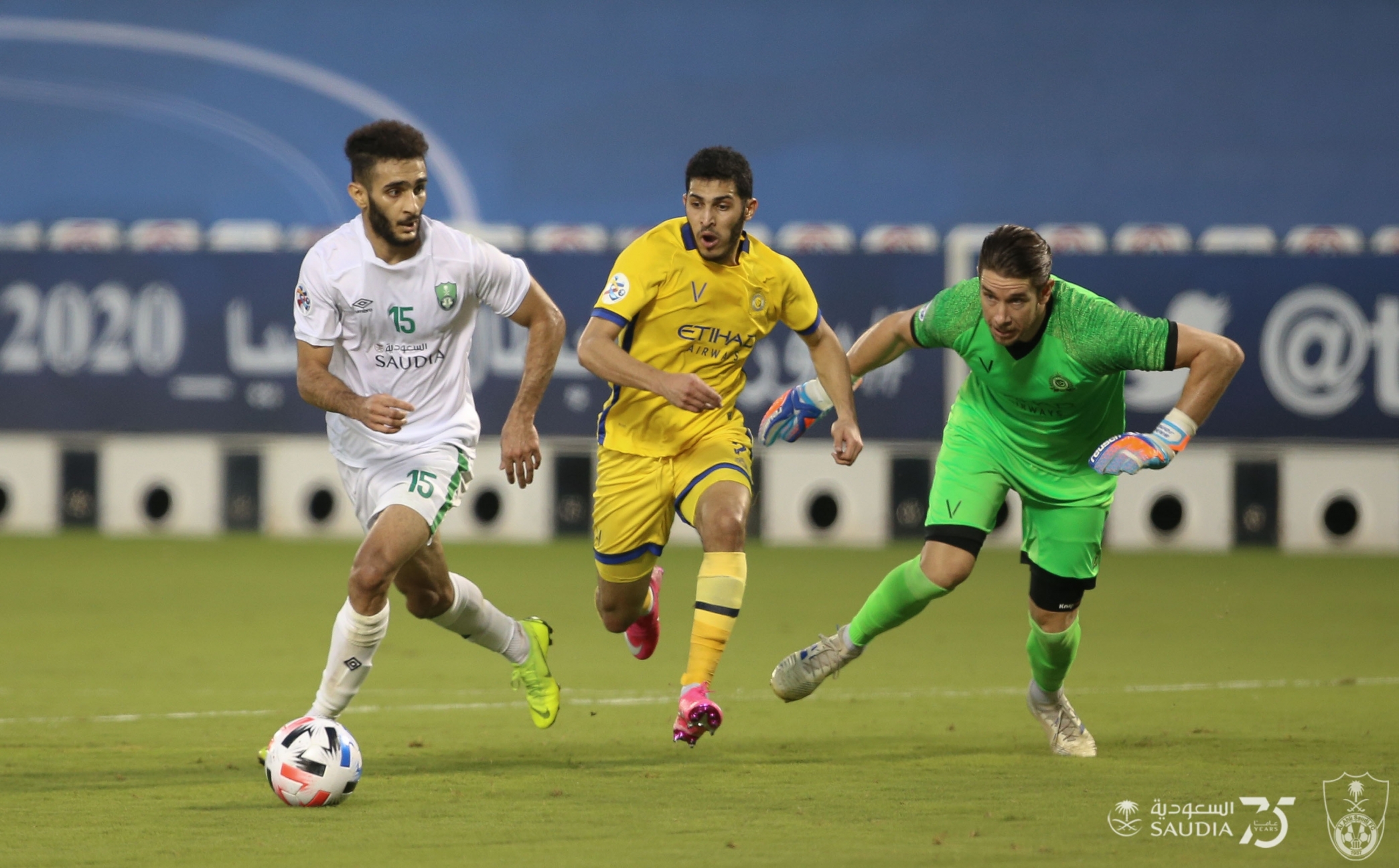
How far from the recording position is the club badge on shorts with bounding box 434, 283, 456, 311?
7.50m

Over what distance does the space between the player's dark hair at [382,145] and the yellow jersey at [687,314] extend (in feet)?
3.21

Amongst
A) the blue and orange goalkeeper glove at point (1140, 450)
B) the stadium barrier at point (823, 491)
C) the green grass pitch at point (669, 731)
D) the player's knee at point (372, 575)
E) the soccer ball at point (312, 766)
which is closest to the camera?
the green grass pitch at point (669, 731)

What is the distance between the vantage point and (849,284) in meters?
18.0

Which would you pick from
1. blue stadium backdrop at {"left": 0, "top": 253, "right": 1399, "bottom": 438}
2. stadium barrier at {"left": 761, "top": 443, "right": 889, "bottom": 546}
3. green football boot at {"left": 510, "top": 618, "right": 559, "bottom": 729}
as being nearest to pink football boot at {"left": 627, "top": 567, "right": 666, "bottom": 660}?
green football boot at {"left": 510, "top": 618, "right": 559, "bottom": 729}

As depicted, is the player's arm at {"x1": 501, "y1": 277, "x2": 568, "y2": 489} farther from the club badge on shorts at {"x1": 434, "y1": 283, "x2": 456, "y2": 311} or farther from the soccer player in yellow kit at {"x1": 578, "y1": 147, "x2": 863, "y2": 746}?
the club badge on shorts at {"x1": 434, "y1": 283, "x2": 456, "y2": 311}

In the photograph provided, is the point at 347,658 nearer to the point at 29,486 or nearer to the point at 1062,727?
the point at 1062,727

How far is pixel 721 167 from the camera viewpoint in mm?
7559

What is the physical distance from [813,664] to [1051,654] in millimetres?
921

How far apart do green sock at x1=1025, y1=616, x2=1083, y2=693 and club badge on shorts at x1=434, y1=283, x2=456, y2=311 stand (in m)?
2.55

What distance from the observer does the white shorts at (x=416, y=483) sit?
7.35 metres

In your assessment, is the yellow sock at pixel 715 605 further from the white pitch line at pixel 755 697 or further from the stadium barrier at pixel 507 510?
the stadium barrier at pixel 507 510

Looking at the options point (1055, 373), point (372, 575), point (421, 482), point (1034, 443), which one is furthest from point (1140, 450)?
point (372, 575)

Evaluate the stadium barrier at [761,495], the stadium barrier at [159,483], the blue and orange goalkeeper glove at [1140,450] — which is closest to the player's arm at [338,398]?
the blue and orange goalkeeper glove at [1140,450]

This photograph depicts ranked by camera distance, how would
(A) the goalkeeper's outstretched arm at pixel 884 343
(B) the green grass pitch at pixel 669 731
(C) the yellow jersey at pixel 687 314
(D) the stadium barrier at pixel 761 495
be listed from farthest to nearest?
(D) the stadium barrier at pixel 761 495, (C) the yellow jersey at pixel 687 314, (A) the goalkeeper's outstretched arm at pixel 884 343, (B) the green grass pitch at pixel 669 731
